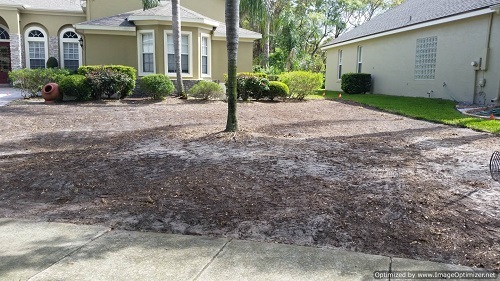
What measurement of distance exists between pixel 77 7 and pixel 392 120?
22.6 metres

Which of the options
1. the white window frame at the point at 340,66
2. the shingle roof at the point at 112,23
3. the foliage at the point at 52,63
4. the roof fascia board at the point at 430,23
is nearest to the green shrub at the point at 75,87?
the shingle roof at the point at 112,23

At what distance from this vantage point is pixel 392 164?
252 inches

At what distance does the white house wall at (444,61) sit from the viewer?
14656 millimetres

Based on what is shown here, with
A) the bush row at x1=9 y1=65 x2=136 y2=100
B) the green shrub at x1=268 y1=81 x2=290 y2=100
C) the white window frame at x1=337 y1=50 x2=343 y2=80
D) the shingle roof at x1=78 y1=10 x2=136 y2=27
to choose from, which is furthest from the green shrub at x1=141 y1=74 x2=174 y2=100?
the white window frame at x1=337 y1=50 x2=343 y2=80

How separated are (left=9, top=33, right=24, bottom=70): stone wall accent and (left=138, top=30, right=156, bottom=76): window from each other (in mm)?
10012

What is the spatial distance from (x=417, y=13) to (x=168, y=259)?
20.4m

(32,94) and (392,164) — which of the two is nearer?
(392,164)

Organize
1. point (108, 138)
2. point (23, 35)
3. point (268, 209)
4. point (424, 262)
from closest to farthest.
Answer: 1. point (424, 262)
2. point (268, 209)
3. point (108, 138)
4. point (23, 35)

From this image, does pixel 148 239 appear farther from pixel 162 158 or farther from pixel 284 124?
pixel 284 124

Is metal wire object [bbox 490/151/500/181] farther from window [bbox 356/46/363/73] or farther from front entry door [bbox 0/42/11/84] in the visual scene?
front entry door [bbox 0/42/11/84]

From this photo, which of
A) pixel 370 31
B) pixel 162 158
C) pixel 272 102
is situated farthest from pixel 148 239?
pixel 370 31

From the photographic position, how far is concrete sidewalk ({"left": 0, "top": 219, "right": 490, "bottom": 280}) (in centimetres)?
311

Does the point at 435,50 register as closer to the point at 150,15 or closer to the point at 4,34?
the point at 150,15

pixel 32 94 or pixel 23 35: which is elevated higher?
pixel 23 35
